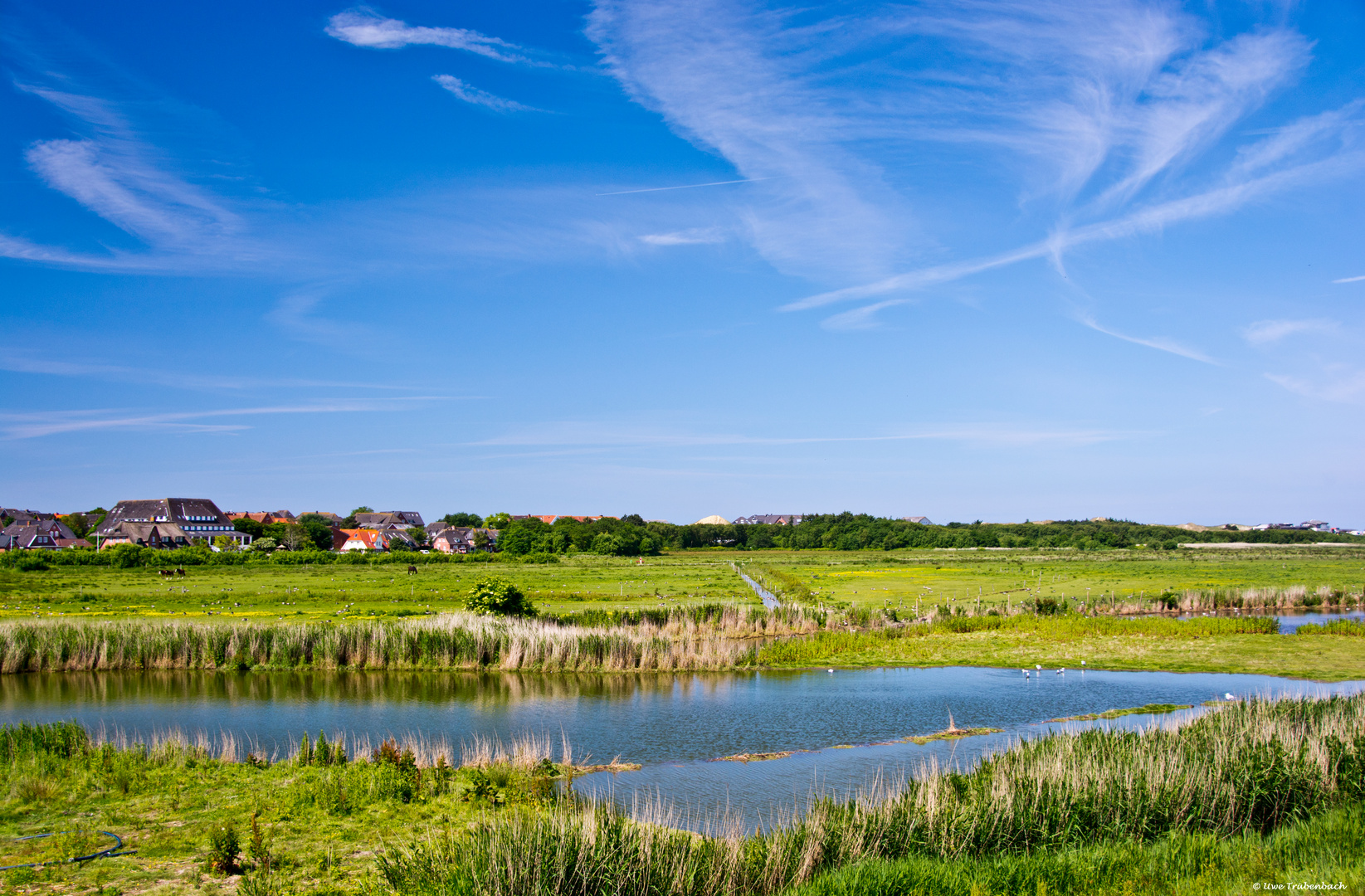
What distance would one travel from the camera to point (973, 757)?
19.4 meters

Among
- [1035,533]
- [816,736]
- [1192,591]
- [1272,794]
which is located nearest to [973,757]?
[816,736]

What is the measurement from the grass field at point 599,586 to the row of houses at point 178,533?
160ft

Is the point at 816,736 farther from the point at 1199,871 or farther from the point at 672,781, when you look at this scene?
the point at 1199,871

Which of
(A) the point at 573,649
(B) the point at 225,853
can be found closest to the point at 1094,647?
(A) the point at 573,649

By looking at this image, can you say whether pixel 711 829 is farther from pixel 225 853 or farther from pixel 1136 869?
pixel 225 853

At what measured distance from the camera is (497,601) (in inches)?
1406

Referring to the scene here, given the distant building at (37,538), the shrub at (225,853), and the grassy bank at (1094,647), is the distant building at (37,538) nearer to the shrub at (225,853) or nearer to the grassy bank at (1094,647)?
the grassy bank at (1094,647)

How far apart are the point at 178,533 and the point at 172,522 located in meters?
8.23

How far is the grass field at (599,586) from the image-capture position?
48.1 metres

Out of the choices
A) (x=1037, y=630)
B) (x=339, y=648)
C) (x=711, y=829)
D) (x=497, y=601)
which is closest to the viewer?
(x=711, y=829)

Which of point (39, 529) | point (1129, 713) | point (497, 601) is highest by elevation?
point (39, 529)

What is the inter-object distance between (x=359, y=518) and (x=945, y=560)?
403 ft

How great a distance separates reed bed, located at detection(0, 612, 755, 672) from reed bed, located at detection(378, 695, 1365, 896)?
54.1 feet

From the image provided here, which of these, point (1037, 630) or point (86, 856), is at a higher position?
point (86, 856)
